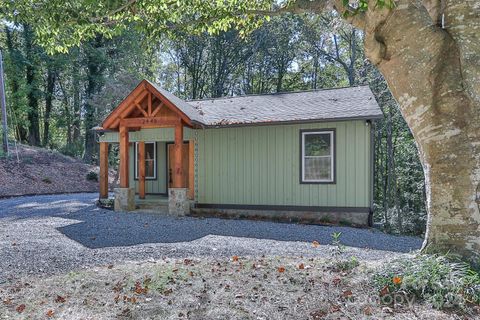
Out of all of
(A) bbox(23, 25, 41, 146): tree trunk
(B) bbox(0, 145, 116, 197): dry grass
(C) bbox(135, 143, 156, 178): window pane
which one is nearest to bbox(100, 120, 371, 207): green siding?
(C) bbox(135, 143, 156, 178): window pane

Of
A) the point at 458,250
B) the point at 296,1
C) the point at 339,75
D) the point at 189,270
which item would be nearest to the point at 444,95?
the point at 458,250

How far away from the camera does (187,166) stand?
483 inches

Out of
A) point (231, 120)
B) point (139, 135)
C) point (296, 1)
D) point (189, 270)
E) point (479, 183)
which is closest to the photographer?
point (479, 183)

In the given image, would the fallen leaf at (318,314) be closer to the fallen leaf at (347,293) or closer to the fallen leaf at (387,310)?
the fallen leaf at (347,293)

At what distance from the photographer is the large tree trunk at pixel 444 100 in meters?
3.46

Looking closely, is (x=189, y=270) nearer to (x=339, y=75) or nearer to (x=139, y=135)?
(x=139, y=135)

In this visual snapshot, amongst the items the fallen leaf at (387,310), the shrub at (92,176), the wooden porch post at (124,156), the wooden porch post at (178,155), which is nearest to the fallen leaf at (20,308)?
the fallen leaf at (387,310)

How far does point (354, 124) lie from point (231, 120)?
3451 millimetres

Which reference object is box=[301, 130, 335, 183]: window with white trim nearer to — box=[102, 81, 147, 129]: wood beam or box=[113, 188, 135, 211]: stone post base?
box=[102, 81, 147, 129]: wood beam

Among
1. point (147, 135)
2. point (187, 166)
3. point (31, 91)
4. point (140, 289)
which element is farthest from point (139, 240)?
point (31, 91)

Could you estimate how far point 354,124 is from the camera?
9453 mm

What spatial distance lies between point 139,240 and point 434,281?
5062mm

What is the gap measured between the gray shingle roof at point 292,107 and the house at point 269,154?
30 mm

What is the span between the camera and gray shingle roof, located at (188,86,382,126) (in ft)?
31.5
